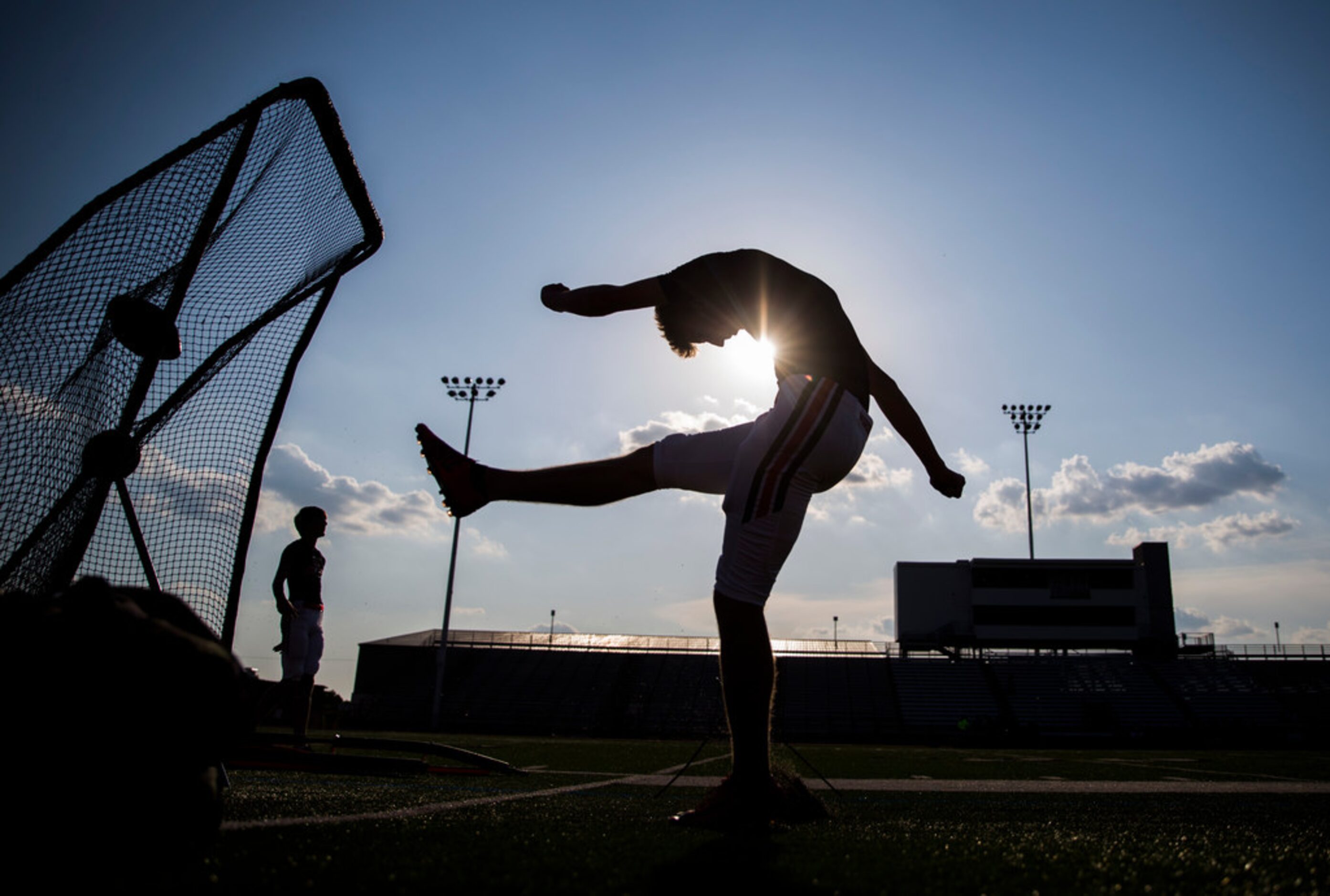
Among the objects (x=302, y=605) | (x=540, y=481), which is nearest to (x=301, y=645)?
(x=302, y=605)

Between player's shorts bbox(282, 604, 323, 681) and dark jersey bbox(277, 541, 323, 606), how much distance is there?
76 mm

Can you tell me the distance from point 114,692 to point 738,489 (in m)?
1.79

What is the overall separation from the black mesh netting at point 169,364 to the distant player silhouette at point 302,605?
3.88 meters

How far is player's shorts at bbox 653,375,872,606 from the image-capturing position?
105 inches

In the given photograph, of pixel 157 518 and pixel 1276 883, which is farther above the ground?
pixel 157 518

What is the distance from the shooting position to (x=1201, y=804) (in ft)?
12.7

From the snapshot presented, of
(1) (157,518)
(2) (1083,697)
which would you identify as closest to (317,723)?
(2) (1083,697)

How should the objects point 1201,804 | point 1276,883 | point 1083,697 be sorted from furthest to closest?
point 1083,697 → point 1201,804 → point 1276,883

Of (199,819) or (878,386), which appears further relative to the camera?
(878,386)

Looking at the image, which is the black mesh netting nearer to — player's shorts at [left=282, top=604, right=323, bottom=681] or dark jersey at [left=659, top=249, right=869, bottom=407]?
dark jersey at [left=659, top=249, right=869, bottom=407]

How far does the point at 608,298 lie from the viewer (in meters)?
2.99

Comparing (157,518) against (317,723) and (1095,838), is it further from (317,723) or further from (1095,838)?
(317,723)

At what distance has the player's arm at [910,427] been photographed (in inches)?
129

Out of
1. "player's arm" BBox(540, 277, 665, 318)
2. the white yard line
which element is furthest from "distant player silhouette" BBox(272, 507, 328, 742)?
"player's arm" BBox(540, 277, 665, 318)
